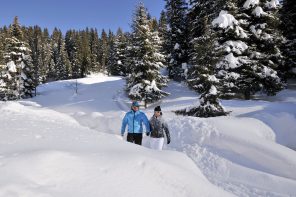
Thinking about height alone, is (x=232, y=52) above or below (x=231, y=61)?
above

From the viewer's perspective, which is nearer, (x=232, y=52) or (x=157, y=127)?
(x=157, y=127)

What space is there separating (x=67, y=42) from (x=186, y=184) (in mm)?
111218

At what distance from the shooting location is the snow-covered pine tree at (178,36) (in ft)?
115

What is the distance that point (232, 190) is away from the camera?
8.53 metres

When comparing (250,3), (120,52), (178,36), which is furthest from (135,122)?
(120,52)

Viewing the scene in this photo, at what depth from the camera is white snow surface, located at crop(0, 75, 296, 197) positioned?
4871 millimetres

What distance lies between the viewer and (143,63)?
28.5 meters

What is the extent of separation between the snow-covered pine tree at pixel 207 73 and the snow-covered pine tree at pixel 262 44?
4369 millimetres

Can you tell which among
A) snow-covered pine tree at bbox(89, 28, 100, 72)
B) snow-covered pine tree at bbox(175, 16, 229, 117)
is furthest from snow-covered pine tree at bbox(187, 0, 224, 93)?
snow-covered pine tree at bbox(89, 28, 100, 72)

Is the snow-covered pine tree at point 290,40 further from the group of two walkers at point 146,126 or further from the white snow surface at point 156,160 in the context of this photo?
the group of two walkers at point 146,126

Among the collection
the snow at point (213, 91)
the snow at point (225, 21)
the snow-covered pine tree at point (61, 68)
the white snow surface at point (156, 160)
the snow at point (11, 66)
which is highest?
the snow-covered pine tree at point (61, 68)

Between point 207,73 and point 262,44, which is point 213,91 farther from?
point 262,44

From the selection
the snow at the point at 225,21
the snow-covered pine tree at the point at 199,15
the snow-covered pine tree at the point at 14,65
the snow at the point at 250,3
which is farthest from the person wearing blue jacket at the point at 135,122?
the snow-covered pine tree at the point at 14,65

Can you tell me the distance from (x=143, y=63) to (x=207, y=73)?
9.12 meters
